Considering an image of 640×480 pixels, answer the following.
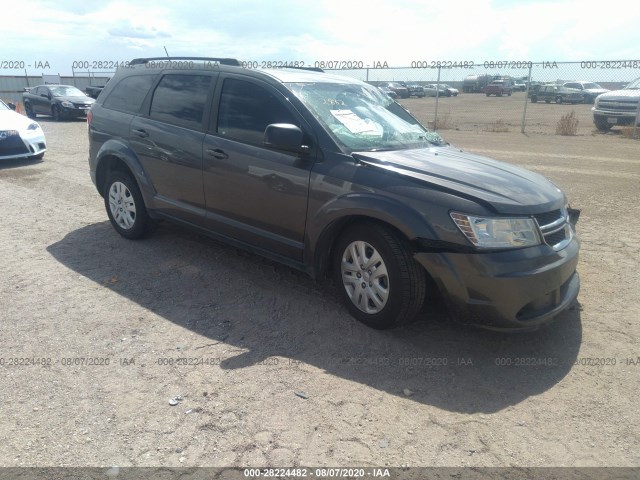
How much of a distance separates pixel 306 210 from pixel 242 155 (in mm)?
814

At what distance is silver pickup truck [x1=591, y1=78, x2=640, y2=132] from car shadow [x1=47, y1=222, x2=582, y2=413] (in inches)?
582

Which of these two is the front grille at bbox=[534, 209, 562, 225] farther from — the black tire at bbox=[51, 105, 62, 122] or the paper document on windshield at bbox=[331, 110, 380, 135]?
the black tire at bbox=[51, 105, 62, 122]

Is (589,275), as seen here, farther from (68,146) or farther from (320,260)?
(68,146)

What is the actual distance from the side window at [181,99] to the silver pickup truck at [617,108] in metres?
15.0

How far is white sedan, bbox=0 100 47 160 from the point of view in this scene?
9.99 metres

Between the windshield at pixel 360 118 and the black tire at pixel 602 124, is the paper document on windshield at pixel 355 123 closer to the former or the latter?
the windshield at pixel 360 118

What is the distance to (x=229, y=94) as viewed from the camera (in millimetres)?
4621

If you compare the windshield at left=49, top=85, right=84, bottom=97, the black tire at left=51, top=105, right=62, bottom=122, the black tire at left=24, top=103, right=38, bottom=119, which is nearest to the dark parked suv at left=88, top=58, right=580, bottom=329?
the black tire at left=51, top=105, right=62, bottom=122

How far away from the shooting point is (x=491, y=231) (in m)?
3.29

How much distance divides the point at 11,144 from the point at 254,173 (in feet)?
26.2

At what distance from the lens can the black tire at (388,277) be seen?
3490 millimetres

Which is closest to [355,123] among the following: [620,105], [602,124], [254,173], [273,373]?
[254,173]

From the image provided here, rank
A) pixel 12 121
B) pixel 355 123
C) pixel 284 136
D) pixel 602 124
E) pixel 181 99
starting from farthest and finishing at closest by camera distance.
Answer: pixel 602 124, pixel 12 121, pixel 181 99, pixel 355 123, pixel 284 136

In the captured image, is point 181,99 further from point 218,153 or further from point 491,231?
point 491,231
